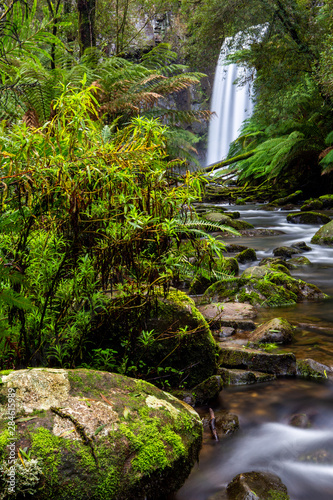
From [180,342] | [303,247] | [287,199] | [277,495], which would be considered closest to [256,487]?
[277,495]

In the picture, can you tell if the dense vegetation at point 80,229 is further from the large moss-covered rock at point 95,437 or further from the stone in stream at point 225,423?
the stone in stream at point 225,423

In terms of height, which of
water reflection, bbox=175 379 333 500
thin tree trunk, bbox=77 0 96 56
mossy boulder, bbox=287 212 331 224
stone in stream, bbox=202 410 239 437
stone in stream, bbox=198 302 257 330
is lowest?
water reflection, bbox=175 379 333 500

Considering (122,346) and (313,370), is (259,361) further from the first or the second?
(122,346)

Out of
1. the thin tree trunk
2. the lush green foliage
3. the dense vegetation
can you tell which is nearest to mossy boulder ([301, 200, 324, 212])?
the thin tree trunk

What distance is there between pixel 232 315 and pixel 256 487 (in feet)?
7.50

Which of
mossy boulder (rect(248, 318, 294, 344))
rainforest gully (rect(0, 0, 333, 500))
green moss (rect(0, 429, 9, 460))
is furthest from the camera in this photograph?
mossy boulder (rect(248, 318, 294, 344))

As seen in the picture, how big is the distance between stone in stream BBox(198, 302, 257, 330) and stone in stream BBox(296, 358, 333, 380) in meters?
0.85

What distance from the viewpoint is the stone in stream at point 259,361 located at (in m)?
2.75

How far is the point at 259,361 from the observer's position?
110 inches

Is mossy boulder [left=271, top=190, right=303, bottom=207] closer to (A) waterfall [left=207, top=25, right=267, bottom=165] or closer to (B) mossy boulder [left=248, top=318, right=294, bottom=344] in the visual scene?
(B) mossy boulder [left=248, top=318, right=294, bottom=344]

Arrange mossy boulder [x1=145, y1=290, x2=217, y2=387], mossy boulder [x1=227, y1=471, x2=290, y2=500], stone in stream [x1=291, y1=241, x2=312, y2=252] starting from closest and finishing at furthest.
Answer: mossy boulder [x1=227, y1=471, x2=290, y2=500]
mossy boulder [x1=145, y1=290, x2=217, y2=387]
stone in stream [x1=291, y1=241, x2=312, y2=252]

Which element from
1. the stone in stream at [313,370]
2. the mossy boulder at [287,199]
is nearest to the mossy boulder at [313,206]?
the mossy boulder at [287,199]

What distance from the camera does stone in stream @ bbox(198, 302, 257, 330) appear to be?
3.65 meters

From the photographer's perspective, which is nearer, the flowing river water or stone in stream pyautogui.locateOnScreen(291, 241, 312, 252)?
the flowing river water
